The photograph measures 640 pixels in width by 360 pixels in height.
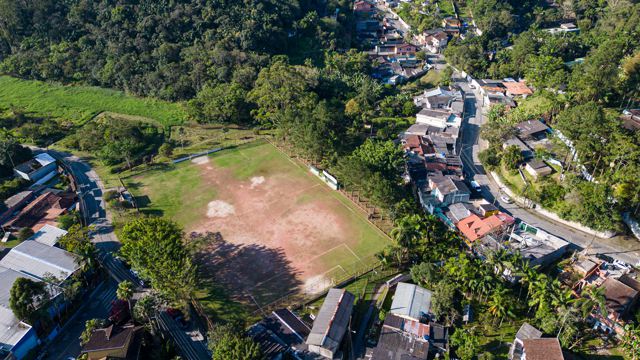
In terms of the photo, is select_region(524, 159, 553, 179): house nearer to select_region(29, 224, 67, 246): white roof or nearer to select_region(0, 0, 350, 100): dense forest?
select_region(0, 0, 350, 100): dense forest

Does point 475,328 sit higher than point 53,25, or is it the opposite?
point 53,25

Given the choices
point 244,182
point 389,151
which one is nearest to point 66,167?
point 244,182

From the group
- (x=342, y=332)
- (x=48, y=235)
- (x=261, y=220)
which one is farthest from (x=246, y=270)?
(x=48, y=235)

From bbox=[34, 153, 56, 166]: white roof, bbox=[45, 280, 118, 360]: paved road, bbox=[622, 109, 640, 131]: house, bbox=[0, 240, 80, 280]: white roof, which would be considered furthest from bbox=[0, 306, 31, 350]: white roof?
bbox=[622, 109, 640, 131]: house

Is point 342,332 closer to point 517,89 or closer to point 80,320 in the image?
point 80,320

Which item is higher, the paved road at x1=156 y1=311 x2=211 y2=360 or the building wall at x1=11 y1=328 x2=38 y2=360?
the building wall at x1=11 y1=328 x2=38 y2=360

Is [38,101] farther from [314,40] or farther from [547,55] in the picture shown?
[547,55]

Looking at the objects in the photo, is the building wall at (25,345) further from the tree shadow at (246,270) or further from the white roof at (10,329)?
the tree shadow at (246,270)
